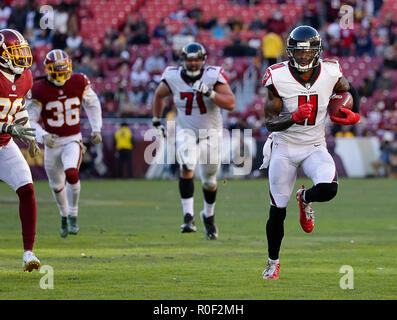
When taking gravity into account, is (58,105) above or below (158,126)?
above

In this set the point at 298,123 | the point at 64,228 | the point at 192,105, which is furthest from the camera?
the point at 192,105

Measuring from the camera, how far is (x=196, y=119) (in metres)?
10.9

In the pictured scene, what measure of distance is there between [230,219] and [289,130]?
17.4 feet

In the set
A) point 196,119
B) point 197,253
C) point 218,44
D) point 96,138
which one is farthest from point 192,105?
point 218,44

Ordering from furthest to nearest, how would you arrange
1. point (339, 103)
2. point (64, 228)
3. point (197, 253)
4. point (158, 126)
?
point (158, 126)
point (64, 228)
point (197, 253)
point (339, 103)

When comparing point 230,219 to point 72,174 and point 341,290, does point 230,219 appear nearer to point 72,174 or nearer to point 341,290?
point 72,174

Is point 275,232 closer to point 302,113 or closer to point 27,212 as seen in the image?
point 302,113

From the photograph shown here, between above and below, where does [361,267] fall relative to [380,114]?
above

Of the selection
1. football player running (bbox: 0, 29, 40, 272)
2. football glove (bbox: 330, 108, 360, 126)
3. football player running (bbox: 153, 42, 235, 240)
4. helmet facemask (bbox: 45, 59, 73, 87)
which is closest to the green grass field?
football player running (bbox: 0, 29, 40, 272)

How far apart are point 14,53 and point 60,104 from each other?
9.99 feet

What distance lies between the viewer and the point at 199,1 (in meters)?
27.9

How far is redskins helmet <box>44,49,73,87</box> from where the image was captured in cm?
1057

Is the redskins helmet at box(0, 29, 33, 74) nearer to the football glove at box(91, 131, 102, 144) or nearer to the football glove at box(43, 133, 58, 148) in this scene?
the football glove at box(43, 133, 58, 148)
